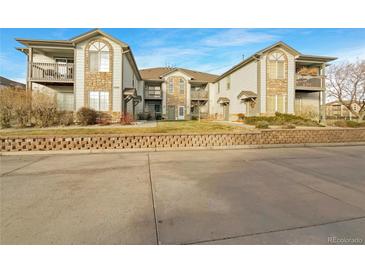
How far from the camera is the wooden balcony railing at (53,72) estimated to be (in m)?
15.8

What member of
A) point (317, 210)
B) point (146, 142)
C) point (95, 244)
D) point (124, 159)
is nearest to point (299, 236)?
point (317, 210)

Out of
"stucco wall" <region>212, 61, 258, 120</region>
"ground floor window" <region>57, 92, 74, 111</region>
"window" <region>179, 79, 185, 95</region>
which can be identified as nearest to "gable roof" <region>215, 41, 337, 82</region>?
"stucco wall" <region>212, 61, 258, 120</region>

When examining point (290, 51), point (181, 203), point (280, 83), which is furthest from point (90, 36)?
point (290, 51)

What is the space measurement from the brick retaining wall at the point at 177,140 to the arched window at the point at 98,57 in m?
10.7

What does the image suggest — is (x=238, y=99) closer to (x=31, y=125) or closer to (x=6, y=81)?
(x=31, y=125)

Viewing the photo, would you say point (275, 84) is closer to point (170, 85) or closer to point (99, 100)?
point (170, 85)

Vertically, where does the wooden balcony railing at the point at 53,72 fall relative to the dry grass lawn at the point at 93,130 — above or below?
above

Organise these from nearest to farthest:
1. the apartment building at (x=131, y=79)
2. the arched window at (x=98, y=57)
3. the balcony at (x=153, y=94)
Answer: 1. the apartment building at (x=131, y=79)
2. the arched window at (x=98, y=57)
3. the balcony at (x=153, y=94)

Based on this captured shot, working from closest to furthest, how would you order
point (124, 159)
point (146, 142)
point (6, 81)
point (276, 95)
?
1. point (124, 159)
2. point (146, 142)
3. point (276, 95)
4. point (6, 81)

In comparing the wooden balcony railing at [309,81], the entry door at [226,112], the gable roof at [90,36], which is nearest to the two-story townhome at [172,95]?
the entry door at [226,112]

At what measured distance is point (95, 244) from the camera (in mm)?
2230

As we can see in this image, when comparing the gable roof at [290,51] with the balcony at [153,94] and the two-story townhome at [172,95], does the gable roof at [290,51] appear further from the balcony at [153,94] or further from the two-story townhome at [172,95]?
the balcony at [153,94]

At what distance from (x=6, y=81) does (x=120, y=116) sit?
71.2 ft

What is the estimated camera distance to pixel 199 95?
97.6 feet
